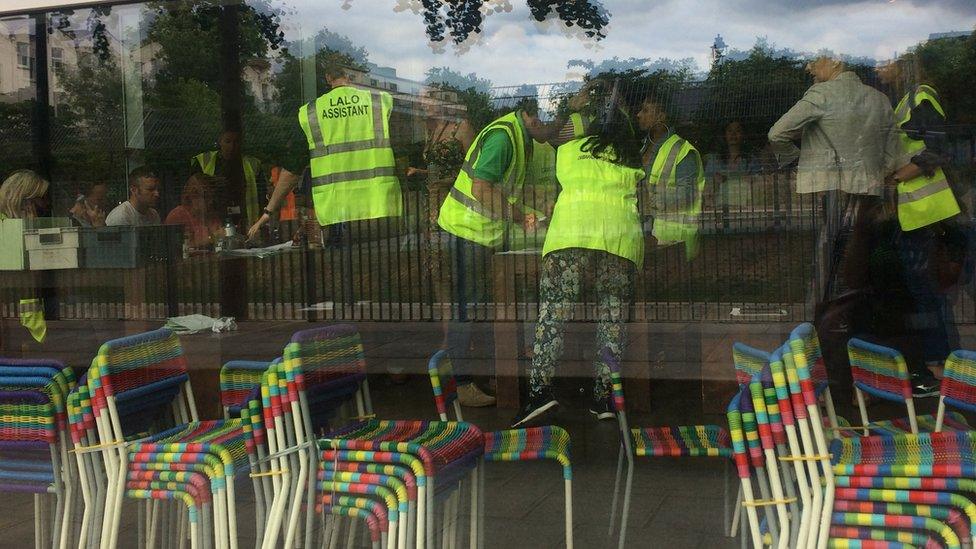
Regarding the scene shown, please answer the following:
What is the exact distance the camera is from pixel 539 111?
4.36 meters

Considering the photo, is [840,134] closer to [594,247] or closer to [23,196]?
[594,247]

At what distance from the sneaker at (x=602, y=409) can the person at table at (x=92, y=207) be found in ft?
8.54

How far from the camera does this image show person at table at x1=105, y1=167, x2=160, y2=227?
201 inches

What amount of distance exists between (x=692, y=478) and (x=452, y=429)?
1.19 m

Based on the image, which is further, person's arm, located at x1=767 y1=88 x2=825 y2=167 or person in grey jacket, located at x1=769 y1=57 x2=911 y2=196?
person's arm, located at x1=767 y1=88 x2=825 y2=167

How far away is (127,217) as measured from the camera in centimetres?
512

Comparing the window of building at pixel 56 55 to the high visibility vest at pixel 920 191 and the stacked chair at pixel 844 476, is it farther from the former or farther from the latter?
the stacked chair at pixel 844 476

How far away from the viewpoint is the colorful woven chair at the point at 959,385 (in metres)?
2.64

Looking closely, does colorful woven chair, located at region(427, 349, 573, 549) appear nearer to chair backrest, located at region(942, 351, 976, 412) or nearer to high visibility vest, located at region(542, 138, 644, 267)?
chair backrest, located at region(942, 351, 976, 412)

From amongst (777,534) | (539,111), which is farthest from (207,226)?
(777,534)

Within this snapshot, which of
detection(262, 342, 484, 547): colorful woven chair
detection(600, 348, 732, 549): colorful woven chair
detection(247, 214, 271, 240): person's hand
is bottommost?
detection(600, 348, 732, 549): colorful woven chair

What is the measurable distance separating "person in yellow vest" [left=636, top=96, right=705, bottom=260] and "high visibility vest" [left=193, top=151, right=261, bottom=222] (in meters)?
2.02

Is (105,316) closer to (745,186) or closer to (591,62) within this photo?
(591,62)

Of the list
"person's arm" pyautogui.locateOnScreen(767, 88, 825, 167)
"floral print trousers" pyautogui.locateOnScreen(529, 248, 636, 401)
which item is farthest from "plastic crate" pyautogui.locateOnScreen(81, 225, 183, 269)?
"person's arm" pyautogui.locateOnScreen(767, 88, 825, 167)
